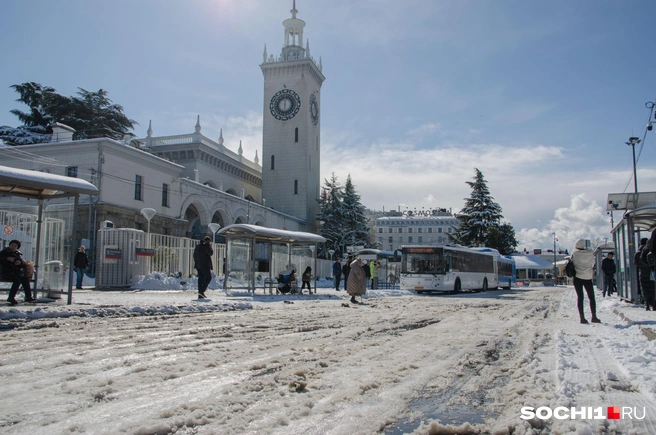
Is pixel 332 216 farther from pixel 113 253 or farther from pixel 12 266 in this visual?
pixel 12 266

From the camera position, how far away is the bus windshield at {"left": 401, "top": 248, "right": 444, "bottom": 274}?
86.0 feet

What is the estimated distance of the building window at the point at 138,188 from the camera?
33.3 metres

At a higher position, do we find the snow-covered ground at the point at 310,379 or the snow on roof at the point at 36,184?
the snow on roof at the point at 36,184

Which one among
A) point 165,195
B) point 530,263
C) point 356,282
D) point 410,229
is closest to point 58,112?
point 165,195

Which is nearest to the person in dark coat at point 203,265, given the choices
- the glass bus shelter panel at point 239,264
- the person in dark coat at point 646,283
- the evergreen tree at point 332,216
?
the glass bus shelter panel at point 239,264

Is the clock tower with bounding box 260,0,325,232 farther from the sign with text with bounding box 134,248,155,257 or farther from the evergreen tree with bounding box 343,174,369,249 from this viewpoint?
the sign with text with bounding box 134,248,155,257

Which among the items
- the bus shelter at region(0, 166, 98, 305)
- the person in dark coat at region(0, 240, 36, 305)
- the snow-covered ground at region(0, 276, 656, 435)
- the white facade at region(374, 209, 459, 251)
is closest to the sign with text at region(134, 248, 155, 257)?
the bus shelter at region(0, 166, 98, 305)

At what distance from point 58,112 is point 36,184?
39.4 meters

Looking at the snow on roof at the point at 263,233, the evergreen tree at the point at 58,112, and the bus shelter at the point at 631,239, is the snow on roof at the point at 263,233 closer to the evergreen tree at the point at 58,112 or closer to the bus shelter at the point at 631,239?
the bus shelter at the point at 631,239

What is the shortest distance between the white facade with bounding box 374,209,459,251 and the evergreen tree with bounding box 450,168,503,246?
59006 mm

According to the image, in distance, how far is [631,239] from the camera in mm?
13594

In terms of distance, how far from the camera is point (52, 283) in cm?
1209

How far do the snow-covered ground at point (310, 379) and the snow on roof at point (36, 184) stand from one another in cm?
281

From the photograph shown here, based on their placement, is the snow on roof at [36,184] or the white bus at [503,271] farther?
the white bus at [503,271]
